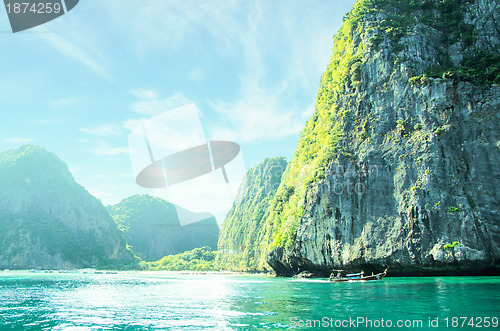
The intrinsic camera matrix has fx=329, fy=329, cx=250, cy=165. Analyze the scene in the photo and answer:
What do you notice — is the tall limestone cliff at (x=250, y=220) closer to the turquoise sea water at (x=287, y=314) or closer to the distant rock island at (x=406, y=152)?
the distant rock island at (x=406, y=152)

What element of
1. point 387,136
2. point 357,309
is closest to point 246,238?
point 387,136

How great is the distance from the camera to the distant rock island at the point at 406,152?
4162 centimetres

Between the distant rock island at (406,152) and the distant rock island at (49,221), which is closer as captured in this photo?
the distant rock island at (406,152)

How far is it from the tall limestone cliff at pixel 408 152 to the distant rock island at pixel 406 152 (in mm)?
147

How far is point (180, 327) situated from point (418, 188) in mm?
39155

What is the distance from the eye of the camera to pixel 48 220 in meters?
167

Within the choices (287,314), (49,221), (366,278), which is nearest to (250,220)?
(49,221)

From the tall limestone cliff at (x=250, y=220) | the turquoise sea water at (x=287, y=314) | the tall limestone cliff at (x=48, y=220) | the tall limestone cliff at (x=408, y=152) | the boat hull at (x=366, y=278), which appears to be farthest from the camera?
the tall limestone cliff at (x=48, y=220)

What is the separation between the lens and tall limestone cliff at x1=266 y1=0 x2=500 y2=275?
4162 centimetres

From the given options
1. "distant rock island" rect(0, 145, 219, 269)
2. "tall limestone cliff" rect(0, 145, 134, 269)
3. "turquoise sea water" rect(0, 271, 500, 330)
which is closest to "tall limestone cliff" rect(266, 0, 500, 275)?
"turquoise sea water" rect(0, 271, 500, 330)

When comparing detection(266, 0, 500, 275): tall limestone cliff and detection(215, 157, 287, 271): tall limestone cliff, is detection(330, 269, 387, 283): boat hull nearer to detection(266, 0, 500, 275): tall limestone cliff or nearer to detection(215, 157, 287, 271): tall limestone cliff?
detection(266, 0, 500, 275): tall limestone cliff

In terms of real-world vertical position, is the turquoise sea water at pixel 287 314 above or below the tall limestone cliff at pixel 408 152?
below

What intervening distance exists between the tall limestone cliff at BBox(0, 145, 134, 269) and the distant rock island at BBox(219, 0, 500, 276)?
129m

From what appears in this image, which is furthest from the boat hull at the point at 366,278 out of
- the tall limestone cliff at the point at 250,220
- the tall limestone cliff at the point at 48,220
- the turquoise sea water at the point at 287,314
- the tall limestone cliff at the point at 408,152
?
the tall limestone cliff at the point at 48,220
